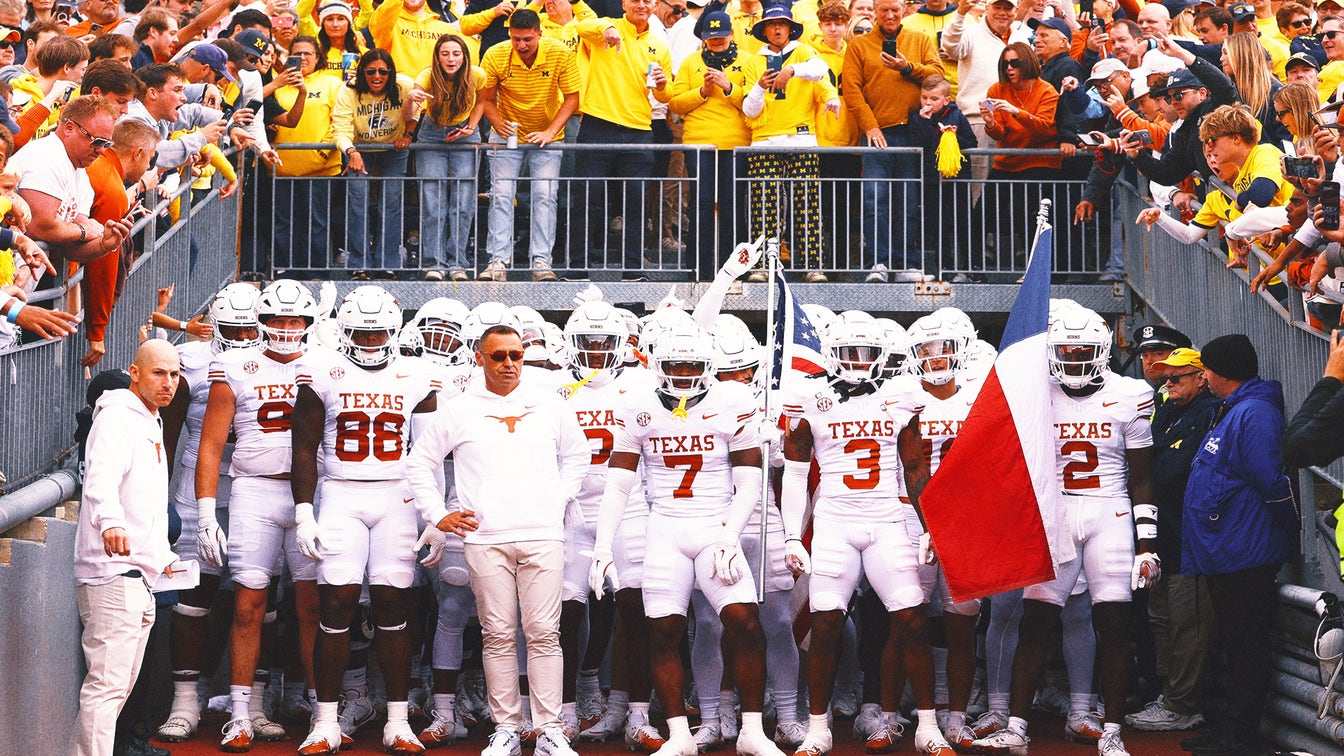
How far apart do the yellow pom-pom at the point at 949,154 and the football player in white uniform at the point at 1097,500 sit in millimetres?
3416

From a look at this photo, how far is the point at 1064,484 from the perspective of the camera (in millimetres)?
9461

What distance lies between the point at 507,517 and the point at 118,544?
6.73 feet

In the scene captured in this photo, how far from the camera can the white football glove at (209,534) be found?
9.09 metres

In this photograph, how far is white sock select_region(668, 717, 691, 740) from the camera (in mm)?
8727

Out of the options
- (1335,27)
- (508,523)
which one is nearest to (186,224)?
(508,523)

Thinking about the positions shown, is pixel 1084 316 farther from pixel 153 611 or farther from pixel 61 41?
pixel 61 41

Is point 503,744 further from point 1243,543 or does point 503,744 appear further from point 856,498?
point 1243,543

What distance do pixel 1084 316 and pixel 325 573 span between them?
14.8 ft

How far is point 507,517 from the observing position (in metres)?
8.64

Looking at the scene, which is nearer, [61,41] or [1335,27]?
[61,41]

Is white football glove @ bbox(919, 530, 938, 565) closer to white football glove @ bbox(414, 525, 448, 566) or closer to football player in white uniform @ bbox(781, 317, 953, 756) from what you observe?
football player in white uniform @ bbox(781, 317, 953, 756)

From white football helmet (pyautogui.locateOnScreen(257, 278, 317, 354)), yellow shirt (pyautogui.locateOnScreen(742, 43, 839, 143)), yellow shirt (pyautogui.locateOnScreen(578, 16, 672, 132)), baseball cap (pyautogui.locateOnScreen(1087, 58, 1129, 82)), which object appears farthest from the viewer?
yellow shirt (pyautogui.locateOnScreen(578, 16, 672, 132))

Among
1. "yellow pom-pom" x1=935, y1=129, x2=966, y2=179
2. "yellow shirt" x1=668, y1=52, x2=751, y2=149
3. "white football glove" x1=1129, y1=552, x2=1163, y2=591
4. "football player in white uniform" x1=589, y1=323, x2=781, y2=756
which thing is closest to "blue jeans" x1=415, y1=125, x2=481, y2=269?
"yellow shirt" x1=668, y1=52, x2=751, y2=149

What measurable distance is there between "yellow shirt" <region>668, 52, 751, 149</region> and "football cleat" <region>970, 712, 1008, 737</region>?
18.2ft
